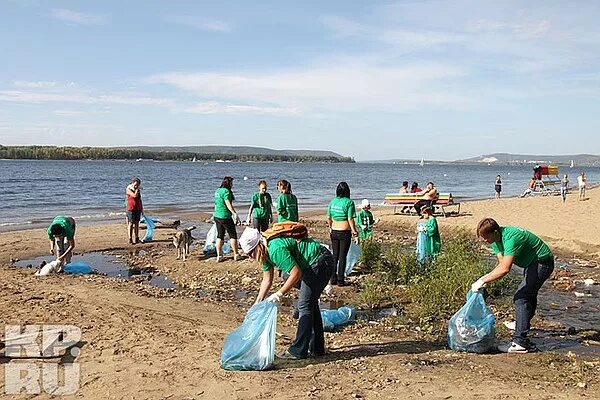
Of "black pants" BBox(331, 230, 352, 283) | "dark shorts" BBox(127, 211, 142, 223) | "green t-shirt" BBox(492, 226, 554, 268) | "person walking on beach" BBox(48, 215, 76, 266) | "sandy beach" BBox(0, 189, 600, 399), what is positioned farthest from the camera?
"dark shorts" BBox(127, 211, 142, 223)

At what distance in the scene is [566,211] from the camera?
66.4 ft

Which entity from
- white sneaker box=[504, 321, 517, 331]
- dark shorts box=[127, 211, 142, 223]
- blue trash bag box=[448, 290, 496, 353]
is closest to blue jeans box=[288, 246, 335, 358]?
blue trash bag box=[448, 290, 496, 353]

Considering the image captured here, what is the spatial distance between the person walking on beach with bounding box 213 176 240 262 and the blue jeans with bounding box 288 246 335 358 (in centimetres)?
544

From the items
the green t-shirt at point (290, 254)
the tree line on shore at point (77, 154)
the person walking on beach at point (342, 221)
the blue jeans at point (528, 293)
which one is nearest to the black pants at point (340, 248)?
the person walking on beach at point (342, 221)

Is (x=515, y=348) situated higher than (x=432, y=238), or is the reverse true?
(x=432, y=238)

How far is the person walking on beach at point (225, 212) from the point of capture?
1117cm

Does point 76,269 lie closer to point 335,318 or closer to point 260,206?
point 260,206

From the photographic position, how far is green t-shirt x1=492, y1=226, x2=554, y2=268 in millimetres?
6219

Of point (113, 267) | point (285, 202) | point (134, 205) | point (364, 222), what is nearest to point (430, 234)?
point (364, 222)

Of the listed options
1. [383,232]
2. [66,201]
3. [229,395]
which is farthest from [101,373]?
[66,201]

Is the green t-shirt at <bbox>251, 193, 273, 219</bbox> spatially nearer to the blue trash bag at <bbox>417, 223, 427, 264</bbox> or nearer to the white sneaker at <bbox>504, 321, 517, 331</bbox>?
the blue trash bag at <bbox>417, 223, 427, 264</bbox>

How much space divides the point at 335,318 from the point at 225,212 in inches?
178

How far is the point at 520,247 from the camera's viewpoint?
6258 mm

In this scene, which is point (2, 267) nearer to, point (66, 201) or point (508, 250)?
point (508, 250)
